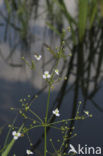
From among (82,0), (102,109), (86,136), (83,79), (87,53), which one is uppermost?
(82,0)

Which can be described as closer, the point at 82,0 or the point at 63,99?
the point at 63,99

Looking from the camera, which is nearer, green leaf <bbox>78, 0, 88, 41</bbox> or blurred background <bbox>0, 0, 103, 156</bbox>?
blurred background <bbox>0, 0, 103, 156</bbox>

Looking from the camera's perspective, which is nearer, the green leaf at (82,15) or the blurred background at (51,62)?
the blurred background at (51,62)

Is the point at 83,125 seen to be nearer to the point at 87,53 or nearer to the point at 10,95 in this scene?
the point at 10,95

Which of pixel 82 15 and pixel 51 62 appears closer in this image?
pixel 51 62

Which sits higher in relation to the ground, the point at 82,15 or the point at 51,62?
the point at 82,15

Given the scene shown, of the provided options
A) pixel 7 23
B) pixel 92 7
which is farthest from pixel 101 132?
pixel 7 23

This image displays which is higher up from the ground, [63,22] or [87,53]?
[63,22]

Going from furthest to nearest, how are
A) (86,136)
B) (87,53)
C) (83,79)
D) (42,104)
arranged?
(87,53)
(83,79)
(42,104)
(86,136)
